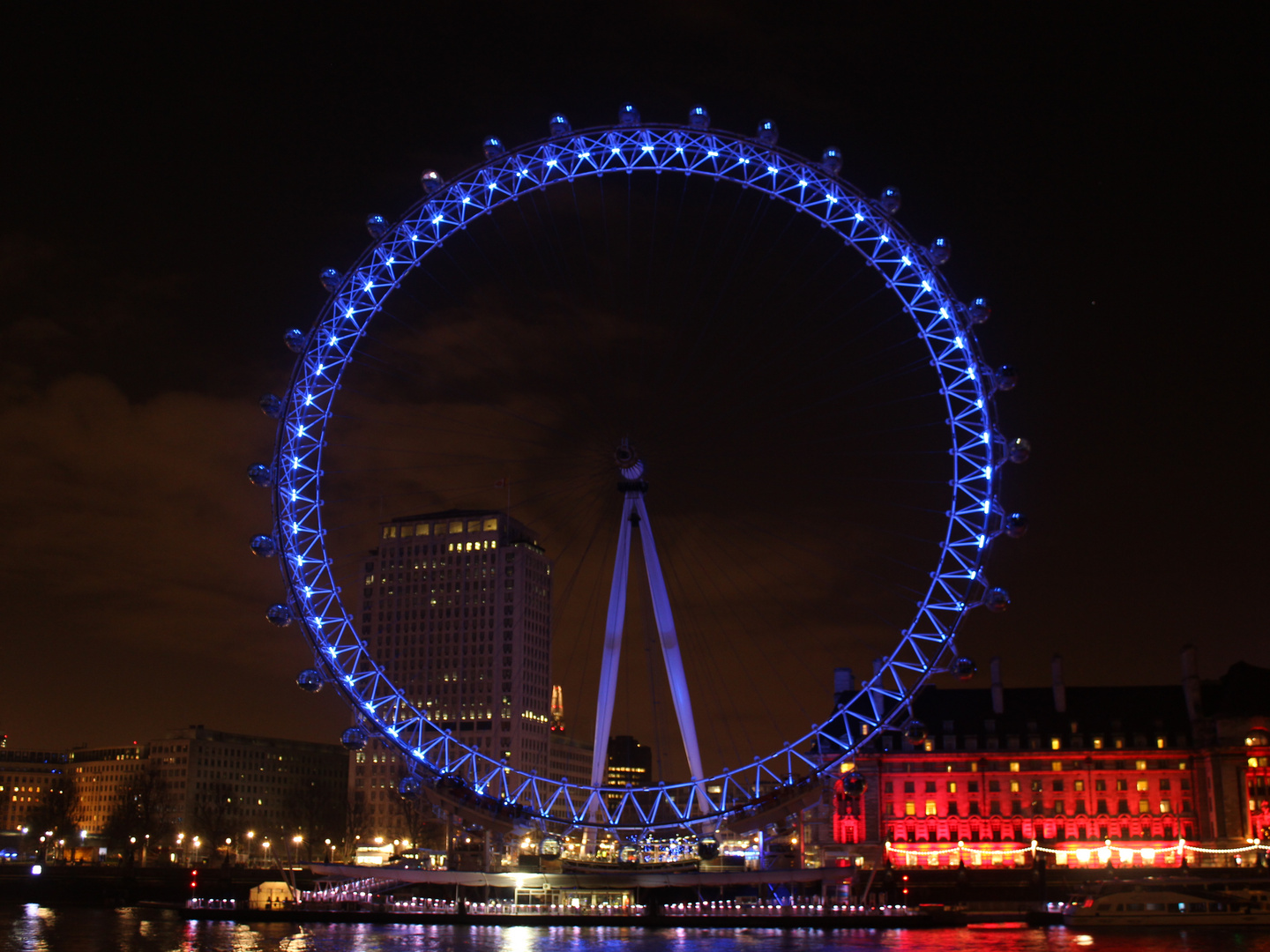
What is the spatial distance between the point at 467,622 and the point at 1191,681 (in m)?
107

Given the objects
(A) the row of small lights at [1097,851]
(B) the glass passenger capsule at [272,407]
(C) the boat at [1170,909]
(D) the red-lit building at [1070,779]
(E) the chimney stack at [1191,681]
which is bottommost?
(C) the boat at [1170,909]

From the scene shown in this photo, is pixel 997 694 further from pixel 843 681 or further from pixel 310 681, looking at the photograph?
pixel 310 681

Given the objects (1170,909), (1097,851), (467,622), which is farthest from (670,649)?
(467,622)

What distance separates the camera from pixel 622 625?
192 feet

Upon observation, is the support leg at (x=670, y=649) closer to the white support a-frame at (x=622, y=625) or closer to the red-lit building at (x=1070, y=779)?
the white support a-frame at (x=622, y=625)

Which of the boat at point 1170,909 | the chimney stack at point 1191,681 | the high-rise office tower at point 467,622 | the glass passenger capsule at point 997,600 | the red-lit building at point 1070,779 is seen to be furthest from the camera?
the high-rise office tower at point 467,622

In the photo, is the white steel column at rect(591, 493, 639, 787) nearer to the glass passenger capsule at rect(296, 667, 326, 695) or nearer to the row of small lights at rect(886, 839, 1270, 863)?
the glass passenger capsule at rect(296, 667, 326, 695)

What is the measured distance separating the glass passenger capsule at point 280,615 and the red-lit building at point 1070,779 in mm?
61426

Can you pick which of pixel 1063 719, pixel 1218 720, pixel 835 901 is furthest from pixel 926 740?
pixel 835 901

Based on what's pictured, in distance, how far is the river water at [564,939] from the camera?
194 ft

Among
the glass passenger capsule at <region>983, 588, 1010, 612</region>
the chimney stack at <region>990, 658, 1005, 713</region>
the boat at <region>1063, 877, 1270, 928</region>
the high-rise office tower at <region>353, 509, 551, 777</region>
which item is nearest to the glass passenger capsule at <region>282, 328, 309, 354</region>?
the glass passenger capsule at <region>983, 588, 1010, 612</region>

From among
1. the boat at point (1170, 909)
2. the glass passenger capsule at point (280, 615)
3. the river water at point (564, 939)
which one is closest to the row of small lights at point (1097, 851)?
the boat at point (1170, 909)

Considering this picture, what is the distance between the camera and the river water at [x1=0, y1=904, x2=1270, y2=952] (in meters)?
59.2

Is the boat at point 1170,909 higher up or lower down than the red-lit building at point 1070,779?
lower down
